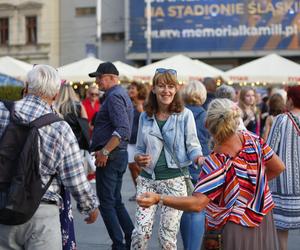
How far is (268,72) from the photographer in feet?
63.1

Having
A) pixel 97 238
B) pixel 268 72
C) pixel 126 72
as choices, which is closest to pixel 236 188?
pixel 97 238

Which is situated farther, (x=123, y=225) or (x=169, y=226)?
(x=123, y=225)

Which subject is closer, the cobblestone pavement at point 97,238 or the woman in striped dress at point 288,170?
the woman in striped dress at point 288,170

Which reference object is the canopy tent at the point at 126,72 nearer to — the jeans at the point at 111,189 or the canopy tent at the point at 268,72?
the canopy tent at the point at 268,72

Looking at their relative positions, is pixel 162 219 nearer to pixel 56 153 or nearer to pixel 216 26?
pixel 56 153

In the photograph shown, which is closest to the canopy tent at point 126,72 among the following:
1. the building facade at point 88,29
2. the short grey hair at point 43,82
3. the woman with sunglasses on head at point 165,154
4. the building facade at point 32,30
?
the woman with sunglasses on head at point 165,154

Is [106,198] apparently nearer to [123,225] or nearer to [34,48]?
[123,225]

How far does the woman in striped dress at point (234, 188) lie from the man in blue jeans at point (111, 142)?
6.89 ft

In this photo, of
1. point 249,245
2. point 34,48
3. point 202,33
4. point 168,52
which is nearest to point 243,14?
point 202,33

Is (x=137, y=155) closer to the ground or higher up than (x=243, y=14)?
closer to the ground

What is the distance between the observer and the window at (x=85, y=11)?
39.4m

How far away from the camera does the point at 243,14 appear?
122 feet

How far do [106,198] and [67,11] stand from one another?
3567cm

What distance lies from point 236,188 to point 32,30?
38.7 m
